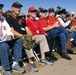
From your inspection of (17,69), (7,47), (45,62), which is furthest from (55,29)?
(7,47)

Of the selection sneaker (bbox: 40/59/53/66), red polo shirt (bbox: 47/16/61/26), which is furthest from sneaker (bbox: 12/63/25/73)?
red polo shirt (bbox: 47/16/61/26)

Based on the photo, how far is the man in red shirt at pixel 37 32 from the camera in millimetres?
7840

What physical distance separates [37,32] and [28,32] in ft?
1.10

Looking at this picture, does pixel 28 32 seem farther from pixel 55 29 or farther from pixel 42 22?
pixel 55 29

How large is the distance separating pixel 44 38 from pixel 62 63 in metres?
1.00

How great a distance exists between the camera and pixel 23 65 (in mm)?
7500

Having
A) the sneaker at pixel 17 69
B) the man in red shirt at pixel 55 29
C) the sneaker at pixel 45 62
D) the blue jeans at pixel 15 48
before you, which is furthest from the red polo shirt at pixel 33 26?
the sneaker at pixel 17 69

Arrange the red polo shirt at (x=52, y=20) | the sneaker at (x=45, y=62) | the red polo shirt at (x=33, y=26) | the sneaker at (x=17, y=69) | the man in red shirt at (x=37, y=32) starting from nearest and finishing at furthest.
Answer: the sneaker at (x=17, y=69) < the sneaker at (x=45, y=62) < the man in red shirt at (x=37, y=32) < the red polo shirt at (x=33, y=26) < the red polo shirt at (x=52, y=20)

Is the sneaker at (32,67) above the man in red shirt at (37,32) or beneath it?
beneath

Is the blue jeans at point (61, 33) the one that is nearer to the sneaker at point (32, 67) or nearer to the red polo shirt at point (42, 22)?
the red polo shirt at point (42, 22)

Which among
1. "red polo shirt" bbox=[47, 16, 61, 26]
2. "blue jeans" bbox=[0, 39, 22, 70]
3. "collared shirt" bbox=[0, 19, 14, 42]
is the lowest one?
"blue jeans" bbox=[0, 39, 22, 70]

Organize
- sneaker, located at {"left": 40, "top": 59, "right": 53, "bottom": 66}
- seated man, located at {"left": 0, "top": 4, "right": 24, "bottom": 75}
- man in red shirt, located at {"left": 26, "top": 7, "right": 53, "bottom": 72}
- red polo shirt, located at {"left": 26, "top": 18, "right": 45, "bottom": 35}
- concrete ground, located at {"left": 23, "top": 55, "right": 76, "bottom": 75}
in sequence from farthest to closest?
red polo shirt, located at {"left": 26, "top": 18, "right": 45, "bottom": 35} < man in red shirt, located at {"left": 26, "top": 7, "right": 53, "bottom": 72} < sneaker, located at {"left": 40, "top": 59, "right": 53, "bottom": 66} < concrete ground, located at {"left": 23, "top": 55, "right": 76, "bottom": 75} < seated man, located at {"left": 0, "top": 4, "right": 24, "bottom": 75}

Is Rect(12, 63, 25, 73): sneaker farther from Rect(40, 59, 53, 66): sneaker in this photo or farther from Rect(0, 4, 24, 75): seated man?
Rect(40, 59, 53, 66): sneaker

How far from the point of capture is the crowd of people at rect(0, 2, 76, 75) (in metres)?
6.74
